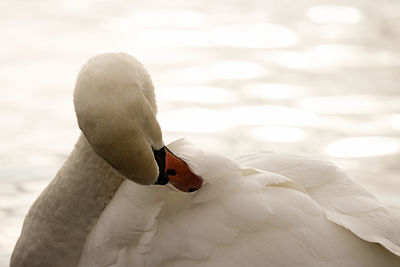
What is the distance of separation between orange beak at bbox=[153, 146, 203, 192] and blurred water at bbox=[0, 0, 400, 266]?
1300mm

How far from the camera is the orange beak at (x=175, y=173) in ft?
10.8

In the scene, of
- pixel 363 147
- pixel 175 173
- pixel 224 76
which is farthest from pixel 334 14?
pixel 175 173

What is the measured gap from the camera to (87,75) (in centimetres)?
324

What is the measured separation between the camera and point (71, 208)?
3693 mm

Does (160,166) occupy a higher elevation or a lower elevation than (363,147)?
higher

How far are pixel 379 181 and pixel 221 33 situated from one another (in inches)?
94.9

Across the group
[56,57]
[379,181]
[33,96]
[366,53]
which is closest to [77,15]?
A: [56,57]

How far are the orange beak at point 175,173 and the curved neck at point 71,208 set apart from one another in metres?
0.40

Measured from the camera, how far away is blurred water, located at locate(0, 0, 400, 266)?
18.2ft

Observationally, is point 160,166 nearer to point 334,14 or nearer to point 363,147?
point 363,147

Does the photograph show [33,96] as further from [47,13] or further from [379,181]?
[379,181]

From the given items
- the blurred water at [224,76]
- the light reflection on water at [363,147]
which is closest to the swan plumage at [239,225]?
the blurred water at [224,76]

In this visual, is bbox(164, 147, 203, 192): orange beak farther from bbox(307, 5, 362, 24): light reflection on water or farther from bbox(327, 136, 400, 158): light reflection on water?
bbox(307, 5, 362, 24): light reflection on water

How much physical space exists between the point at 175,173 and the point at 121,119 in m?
0.29
